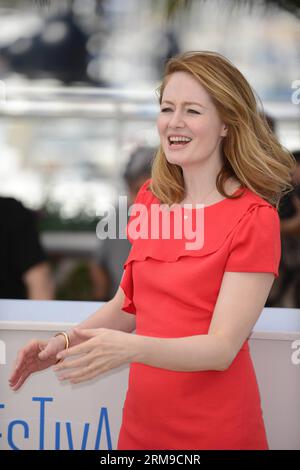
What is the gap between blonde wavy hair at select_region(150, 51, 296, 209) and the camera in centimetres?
137

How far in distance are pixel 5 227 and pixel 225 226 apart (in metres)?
1.07

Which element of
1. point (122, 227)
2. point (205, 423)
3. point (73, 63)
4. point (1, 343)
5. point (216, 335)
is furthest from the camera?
point (73, 63)

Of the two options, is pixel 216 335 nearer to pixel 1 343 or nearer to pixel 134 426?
pixel 134 426

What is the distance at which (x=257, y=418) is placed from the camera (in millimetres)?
1452

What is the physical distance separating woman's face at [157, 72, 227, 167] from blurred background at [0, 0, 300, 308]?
267 cm

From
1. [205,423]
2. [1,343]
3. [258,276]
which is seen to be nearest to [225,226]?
[258,276]

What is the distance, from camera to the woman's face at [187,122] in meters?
1.38

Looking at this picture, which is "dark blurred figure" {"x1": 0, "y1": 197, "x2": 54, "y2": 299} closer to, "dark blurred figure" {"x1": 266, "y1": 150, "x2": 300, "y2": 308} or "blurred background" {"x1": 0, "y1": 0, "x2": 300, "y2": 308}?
"dark blurred figure" {"x1": 266, "y1": 150, "x2": 300, "y2": 308}

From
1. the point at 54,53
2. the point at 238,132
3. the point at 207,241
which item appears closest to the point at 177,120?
the point at 238,132

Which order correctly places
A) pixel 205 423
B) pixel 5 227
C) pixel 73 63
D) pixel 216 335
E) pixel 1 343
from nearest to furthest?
pixel 216 335 < pixel 205 423 < pixel 1 343 < pixel 5 227 < pixel 73 63

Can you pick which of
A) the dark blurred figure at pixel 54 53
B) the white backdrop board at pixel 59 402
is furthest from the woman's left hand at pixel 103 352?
the dark blurred figure at pixel 54 53

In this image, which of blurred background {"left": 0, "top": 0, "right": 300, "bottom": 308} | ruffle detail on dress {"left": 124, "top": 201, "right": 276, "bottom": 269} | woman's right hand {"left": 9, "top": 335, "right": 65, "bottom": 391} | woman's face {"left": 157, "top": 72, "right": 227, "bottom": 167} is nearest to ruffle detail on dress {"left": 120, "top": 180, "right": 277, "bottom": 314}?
ruffle detail on dress {"left": 124, "top": 201, "right": 276, "bottom": 269}

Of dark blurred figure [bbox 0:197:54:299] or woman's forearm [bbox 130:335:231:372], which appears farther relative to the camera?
dark blurred figure [bbox 0:197:54:299]

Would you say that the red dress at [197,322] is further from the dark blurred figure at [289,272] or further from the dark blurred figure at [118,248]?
the dark blurred figure at [289,272]
